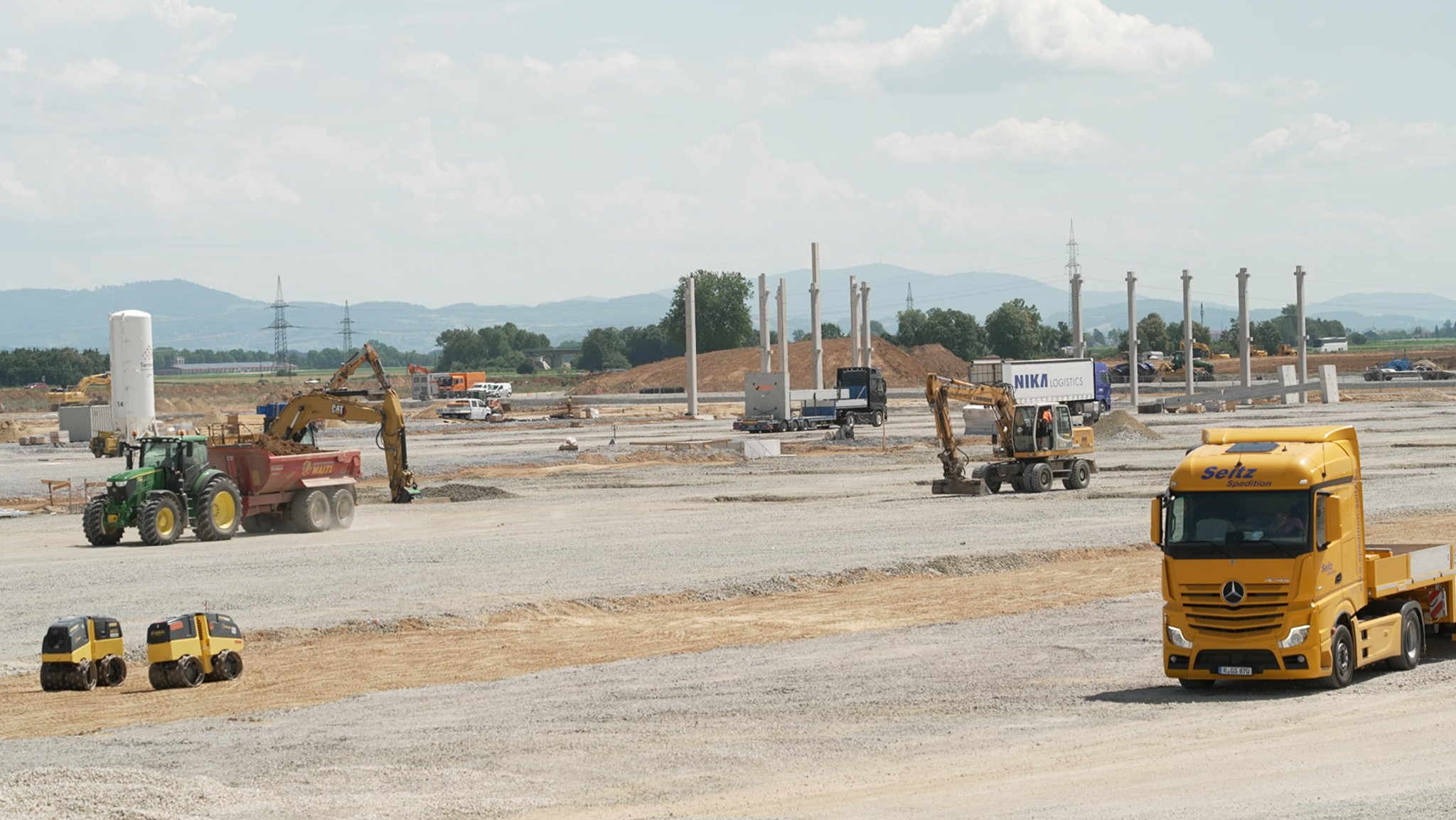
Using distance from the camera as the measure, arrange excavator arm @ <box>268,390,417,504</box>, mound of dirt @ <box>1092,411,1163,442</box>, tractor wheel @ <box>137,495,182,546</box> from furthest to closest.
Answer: mound of dirt @ <box>1092,411,1163,442</box>, excavator arm @ <box>268,390,417,504</box>, tractor wheel @ <box>137,495,182,546</box>

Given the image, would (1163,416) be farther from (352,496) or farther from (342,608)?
(342,608)

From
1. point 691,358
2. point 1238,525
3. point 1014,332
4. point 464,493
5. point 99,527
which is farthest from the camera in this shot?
point 1014,332

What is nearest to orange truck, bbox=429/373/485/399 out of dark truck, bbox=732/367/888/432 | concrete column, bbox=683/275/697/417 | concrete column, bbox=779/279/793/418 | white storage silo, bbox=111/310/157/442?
concrete column, bbox=683/275/697/417

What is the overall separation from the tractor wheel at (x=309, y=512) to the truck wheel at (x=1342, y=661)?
2756 cm

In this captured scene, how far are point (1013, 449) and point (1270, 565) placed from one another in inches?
1149

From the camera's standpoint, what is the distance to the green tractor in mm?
36031

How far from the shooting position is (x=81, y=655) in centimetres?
1978

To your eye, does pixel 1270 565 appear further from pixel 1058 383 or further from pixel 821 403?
pixel 821 403

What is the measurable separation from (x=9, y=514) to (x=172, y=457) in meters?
11.9

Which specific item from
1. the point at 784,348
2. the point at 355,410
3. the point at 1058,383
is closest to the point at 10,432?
the point at 784,348

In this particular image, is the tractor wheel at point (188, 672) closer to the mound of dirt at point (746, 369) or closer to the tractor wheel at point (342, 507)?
the tractor wheel at point (342, 507)

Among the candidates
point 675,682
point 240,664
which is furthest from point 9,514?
point 675,682

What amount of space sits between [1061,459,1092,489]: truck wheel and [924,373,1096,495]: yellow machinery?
0.02 metres

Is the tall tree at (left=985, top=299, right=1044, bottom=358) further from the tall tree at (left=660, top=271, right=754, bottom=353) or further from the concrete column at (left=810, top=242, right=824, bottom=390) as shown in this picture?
the concrete column at (left=810, top=242, right=824, bottom=390)
